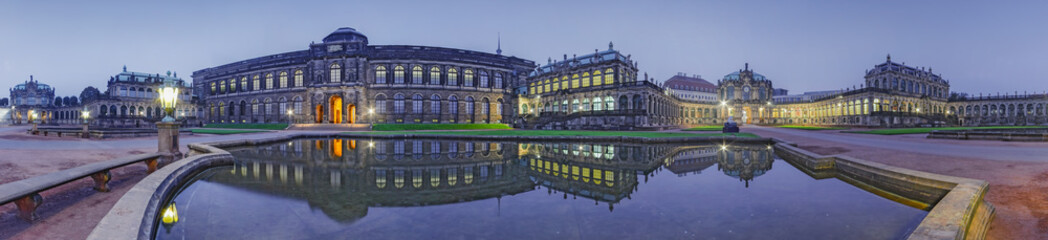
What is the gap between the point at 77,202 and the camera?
643 cm

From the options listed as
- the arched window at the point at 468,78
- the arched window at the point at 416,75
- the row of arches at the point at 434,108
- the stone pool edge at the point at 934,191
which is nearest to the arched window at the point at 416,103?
the row of arches at the point at 434,108

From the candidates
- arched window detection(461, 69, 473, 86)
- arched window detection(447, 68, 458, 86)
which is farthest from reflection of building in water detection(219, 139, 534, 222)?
arched window detection(461, 69, 473, 86)

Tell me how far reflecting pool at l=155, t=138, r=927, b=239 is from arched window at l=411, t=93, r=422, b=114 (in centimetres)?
4310

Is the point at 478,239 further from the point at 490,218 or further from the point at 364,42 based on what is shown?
the point at 364,42

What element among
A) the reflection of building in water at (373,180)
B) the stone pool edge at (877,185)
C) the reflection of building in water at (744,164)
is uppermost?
the stone pool edge at (877,185)

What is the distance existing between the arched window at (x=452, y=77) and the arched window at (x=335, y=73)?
1367 centimetres

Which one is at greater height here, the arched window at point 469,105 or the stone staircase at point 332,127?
the arched window at point 469,105

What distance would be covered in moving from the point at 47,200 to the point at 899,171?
15.7m

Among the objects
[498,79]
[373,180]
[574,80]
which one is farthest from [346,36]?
[373,180]

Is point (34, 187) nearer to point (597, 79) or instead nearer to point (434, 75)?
point (434, 75)

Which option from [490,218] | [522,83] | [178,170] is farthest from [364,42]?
[490,218]

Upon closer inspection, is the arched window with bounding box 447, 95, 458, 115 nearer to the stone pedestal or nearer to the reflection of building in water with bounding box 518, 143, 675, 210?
the reflection of building in water with bounding box 518, 143, 675, 210

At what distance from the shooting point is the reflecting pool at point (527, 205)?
5434 millimetres

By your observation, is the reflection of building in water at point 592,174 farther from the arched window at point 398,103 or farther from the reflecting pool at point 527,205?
the arched window at point 398,103
